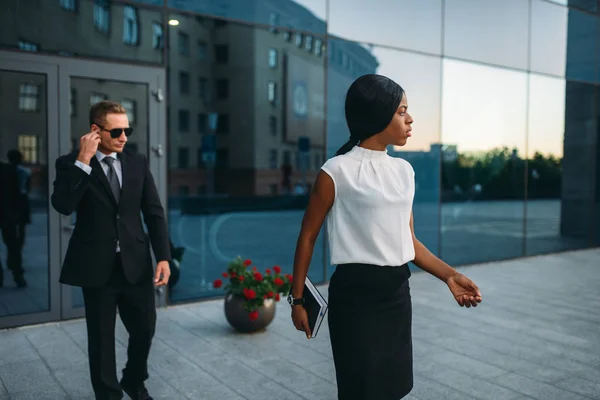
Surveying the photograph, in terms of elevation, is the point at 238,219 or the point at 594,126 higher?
the point at 594,126

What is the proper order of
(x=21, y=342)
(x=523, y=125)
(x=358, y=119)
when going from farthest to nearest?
(x=523, y=125)
(x=21, y=342)
(x=358, y=119)

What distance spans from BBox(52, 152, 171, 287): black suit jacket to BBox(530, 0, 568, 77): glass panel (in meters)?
9.13

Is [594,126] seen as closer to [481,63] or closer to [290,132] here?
[481,63]

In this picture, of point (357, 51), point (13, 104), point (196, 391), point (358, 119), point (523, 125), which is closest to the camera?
point (358, 119)

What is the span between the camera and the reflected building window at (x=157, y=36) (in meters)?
6.46

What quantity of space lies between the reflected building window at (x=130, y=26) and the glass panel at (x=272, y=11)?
44cm

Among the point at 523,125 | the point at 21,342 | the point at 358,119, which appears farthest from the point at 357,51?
the point at 358,119

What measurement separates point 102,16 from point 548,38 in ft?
27.3

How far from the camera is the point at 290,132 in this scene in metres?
7.80

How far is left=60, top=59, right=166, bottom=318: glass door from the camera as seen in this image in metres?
5.91

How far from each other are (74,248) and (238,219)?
4.26 meters

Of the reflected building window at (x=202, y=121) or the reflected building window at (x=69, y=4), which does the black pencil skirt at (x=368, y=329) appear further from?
the reflected building window at (x=202, y=121)

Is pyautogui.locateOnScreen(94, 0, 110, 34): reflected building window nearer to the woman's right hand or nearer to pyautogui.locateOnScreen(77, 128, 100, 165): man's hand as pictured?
pyautogui.locateOnScreen(77, 128, 100, 165): man's hand

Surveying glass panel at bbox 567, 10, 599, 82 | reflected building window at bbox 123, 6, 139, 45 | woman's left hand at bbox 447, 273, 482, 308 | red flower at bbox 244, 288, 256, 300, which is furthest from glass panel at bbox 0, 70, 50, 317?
glass panel at bbox 567, 10, 599, 82
